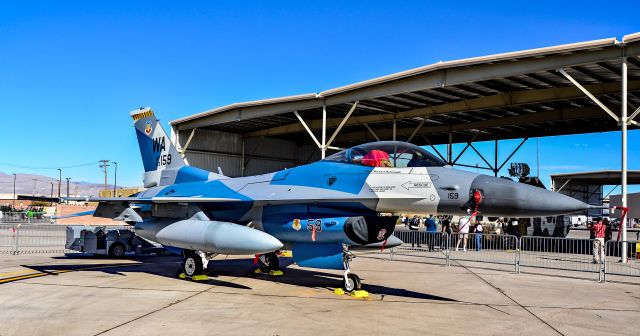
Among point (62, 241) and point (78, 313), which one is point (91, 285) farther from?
point (62, 241)

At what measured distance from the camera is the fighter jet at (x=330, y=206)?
8727 millimetres

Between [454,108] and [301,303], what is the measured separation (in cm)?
1734

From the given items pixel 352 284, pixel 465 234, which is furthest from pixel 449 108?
pixel 352 284

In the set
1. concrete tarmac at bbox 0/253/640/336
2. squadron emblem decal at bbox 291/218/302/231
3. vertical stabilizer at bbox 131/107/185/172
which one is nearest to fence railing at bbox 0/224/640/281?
concrete tarmac at bbox 0/253/640/336

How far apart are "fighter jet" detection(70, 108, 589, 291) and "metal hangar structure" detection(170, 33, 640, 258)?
9.17 m

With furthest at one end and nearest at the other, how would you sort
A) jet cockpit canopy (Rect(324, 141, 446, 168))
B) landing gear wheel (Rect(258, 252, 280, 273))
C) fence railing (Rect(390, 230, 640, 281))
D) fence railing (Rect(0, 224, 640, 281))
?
fence railing (Rect(0, 224, 640, 281)) < fence railing (Rect(390, 230, 640, 281)) < landing gear wheel (Rect(258, 252, 280, 273)) < jet cockpit canopy (Rect(324, 141, 446, 168))

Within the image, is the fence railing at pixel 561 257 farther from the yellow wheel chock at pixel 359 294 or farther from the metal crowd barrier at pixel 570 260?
the yellow wheel chock at pixel 359 294

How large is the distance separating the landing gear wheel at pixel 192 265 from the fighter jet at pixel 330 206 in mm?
23

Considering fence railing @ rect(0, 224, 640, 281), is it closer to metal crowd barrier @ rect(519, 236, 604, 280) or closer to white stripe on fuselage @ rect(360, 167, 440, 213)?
metal crowd barrier @ rect(519, 236, 604, 280)

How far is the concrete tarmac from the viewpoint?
23.0ft

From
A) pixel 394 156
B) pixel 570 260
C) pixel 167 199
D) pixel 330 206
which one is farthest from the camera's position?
pixel 570 260

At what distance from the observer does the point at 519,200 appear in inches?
328

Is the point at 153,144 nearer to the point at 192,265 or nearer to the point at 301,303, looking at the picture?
the point at 192,265

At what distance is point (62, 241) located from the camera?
24047 mm
